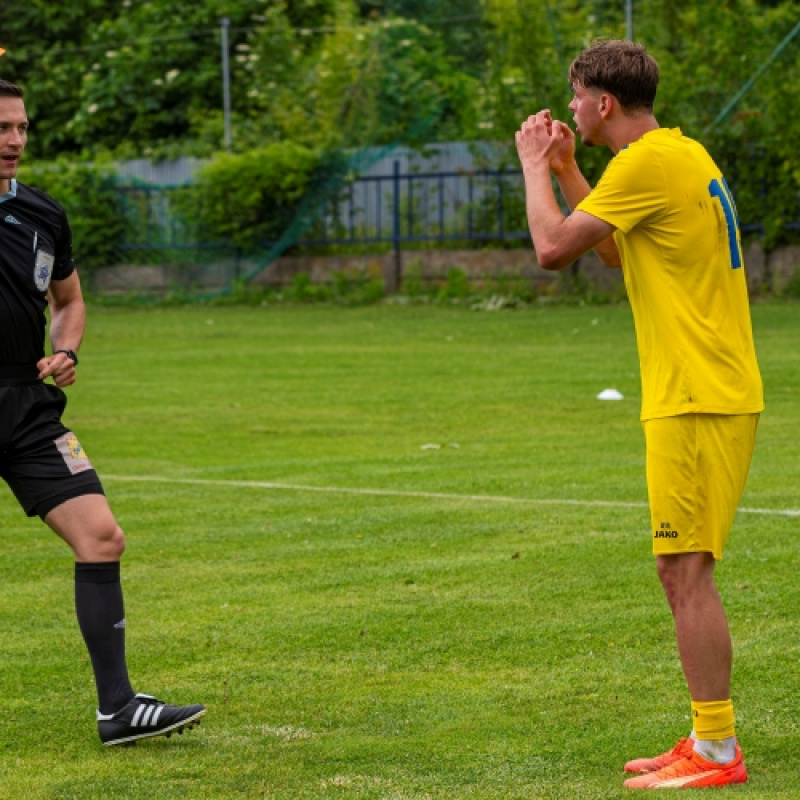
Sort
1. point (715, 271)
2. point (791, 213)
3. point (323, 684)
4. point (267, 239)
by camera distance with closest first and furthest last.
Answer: point (715, 271)
point (323, 684)
point (791, 213)
point (267, 239)

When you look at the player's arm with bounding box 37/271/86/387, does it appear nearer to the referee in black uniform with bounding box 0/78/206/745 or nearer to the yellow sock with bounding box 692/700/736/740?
the referee in black uniform with bounding box 0/78/206/745

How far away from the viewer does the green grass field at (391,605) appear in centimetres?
525

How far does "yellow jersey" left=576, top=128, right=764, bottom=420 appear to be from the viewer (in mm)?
4848

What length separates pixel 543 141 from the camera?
16.7 ft

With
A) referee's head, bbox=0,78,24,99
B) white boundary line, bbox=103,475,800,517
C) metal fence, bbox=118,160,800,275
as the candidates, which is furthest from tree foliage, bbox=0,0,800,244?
referee's head, bbox=0,78,24,99

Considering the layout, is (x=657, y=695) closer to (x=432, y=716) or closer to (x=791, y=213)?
(x=432, y=716)

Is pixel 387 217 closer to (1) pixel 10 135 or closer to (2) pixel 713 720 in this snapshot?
(1) pixel 10 135

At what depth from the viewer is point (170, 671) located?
21.1ft

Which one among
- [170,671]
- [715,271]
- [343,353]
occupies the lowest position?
[343,353]

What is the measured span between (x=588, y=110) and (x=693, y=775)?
1.91 m

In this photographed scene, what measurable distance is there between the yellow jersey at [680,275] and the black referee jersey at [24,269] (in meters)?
1.91

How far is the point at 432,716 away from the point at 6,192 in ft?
7.32

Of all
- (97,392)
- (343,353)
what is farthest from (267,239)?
(97,392)

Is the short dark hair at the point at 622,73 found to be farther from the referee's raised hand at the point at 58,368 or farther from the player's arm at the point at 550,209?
the referee's raised hand at the point at 58,368
